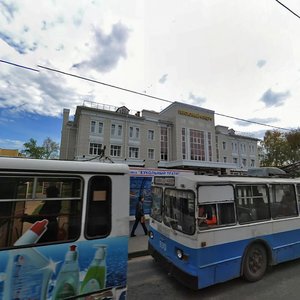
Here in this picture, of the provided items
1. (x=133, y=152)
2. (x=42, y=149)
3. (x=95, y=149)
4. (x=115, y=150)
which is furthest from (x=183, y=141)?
(x=42, y=149)

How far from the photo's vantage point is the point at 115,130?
3497 centimetres

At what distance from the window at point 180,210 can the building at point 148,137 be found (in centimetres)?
2720

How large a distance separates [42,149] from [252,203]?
45831 mm

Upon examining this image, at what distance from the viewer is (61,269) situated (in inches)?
113

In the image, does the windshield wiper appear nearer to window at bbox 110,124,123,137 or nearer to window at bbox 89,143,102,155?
window at bbox 89,143,102,155

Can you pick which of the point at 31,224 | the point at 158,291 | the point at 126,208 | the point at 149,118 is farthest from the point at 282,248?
the point at 149,118

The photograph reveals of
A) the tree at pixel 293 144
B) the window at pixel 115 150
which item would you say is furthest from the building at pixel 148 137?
the tree at pixel 293 144

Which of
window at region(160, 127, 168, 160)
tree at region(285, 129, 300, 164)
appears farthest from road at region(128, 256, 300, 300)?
tree at region(285, 129, 300, 164)

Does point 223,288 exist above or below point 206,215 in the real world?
below

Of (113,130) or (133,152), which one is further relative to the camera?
(133,152)

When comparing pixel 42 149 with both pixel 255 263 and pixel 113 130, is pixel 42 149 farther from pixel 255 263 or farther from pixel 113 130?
pixel 255 263

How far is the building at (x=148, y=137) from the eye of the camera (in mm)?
33000

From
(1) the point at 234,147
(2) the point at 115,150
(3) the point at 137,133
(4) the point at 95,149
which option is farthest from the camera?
(1) the point at 234,147

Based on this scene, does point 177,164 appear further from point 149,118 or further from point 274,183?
point 274,183
